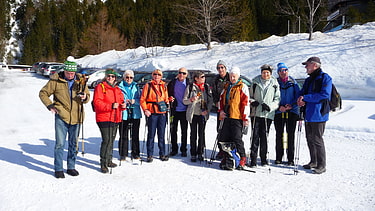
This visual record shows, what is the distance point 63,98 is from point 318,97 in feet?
13.5

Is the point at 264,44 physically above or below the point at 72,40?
below

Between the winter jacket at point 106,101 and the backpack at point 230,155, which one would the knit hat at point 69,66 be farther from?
the backpack at point 230,155

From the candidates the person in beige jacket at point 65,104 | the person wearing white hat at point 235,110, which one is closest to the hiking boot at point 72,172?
the person in beige jacket at point 65,104

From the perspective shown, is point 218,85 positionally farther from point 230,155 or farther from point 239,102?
point 230,155

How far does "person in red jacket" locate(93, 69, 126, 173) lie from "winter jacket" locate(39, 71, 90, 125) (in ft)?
0.97

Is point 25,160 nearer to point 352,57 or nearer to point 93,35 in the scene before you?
point 352,57

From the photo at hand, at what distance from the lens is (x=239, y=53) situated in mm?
25594

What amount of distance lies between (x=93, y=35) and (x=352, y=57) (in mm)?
39145

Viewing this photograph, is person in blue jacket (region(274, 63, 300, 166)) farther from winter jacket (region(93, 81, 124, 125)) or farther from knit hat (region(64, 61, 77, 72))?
knit hat (region(64, 61, 77, 72))

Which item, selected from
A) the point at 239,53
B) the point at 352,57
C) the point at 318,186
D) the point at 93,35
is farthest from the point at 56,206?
the point at 93,35

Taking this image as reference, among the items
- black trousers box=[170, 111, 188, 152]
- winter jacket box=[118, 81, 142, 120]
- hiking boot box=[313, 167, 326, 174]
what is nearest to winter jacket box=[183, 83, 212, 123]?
black trousers box=[170, 111, 188, 152]

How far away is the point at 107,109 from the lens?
16.1 feet

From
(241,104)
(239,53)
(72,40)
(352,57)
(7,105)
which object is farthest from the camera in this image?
(72,40)

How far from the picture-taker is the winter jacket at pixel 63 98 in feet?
15.1
